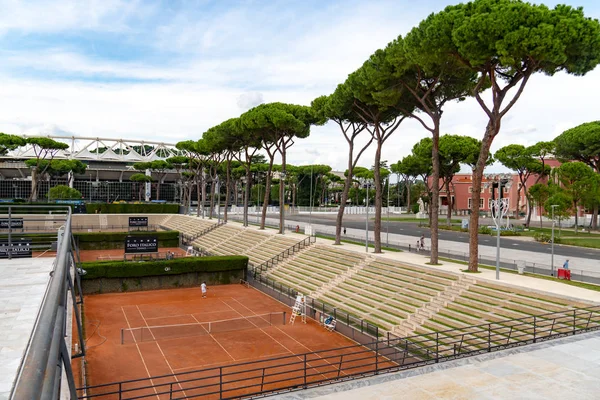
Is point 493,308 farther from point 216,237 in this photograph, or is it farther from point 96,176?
point 96,176

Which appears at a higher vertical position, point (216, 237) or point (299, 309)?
point (216, 237)

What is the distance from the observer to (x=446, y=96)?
29781 millimetres

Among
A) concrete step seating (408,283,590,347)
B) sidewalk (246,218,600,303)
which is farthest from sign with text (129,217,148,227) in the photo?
concrete step seating (408,283,590,347)

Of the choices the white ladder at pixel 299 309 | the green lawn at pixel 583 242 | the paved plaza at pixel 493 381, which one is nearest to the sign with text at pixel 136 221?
the white ladder at pixel 299 309

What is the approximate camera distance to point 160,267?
34750 millimetres

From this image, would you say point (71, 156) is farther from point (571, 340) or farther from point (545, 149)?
point (571, 340)

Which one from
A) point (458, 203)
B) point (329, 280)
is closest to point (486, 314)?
point (329, 280)

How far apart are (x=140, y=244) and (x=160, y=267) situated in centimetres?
751

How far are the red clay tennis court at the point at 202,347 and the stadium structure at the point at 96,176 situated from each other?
82495 millimetres

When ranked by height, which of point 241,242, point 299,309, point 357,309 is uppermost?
point 241,242

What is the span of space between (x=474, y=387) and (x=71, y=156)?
131824 millimetres

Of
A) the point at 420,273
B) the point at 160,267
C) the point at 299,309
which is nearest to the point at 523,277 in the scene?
the point at 420,273

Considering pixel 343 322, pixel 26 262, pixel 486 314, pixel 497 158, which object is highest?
pixel 497 158

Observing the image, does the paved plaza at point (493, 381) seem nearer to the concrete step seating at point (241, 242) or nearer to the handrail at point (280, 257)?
the handrail at point (280, 257)
